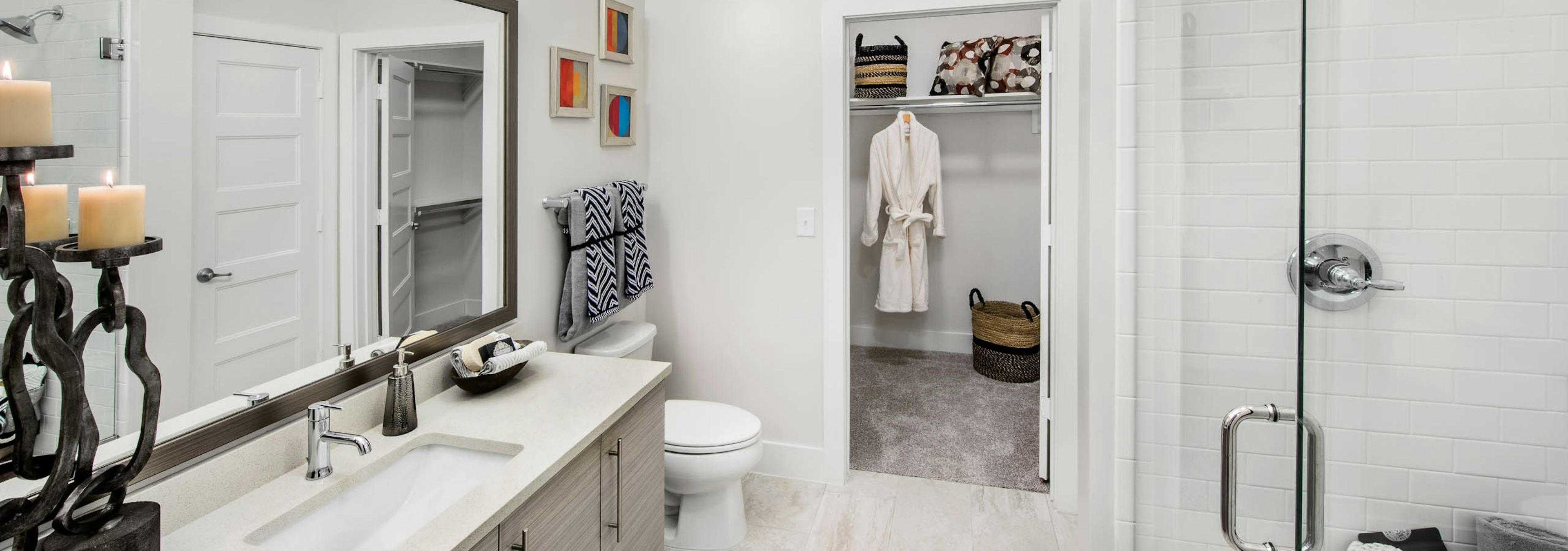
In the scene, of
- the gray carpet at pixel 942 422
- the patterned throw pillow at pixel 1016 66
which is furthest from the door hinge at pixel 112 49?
the patterned throw pillow at pixel 1016 66

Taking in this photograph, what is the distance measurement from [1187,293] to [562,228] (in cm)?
171

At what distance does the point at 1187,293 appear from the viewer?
1.26 meters

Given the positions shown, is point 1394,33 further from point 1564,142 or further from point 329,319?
point 329,319

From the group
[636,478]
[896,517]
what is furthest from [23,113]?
[896,517]

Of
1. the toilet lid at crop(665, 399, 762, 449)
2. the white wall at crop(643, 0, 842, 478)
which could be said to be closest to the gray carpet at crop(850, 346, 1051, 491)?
the white wall at crop(643, 0, 842, 478)

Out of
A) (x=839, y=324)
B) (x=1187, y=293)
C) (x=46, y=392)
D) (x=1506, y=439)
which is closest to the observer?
(x=1506, y=439)

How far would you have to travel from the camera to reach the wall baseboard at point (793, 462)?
2.86 metres

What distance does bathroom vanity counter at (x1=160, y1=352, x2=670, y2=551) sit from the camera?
44.4 inches

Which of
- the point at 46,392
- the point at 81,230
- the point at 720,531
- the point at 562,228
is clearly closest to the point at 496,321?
the point at 562,228

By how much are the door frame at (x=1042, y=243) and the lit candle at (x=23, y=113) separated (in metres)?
2.12

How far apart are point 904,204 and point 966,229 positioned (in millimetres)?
635

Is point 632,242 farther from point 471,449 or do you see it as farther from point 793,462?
point 471,449

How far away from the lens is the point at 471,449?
A: 4.91 ft

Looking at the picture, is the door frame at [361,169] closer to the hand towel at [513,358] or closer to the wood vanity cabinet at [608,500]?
the hand towel at [513,358]
